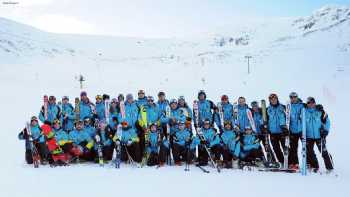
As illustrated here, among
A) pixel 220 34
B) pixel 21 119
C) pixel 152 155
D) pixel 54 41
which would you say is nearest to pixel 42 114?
pixel 152 155

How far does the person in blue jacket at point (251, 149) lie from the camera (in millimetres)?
8375

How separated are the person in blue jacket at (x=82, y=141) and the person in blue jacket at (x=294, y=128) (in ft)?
A: 14.0

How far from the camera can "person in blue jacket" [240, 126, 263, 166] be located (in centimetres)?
838

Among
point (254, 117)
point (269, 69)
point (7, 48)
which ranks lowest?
point (254, 117)

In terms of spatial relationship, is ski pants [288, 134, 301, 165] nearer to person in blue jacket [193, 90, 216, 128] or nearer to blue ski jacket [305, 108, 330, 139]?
blue ski jacket [305, 108, 330, 139]

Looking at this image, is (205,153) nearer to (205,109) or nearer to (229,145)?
(229,145)

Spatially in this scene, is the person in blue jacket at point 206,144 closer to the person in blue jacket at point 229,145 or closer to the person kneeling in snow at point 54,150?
the person in blue jacket at point 229,145

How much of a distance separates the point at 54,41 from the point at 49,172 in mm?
62199

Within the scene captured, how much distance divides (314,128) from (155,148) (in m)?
3.35

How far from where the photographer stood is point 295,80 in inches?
1265

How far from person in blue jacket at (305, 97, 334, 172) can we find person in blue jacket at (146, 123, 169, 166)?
297 centimetres

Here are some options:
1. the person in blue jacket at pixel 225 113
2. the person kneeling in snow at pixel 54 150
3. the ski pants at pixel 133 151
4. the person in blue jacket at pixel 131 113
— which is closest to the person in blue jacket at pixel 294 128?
the person in blue jacket at pixel 225 113

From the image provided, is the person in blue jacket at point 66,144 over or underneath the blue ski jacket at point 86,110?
underneath

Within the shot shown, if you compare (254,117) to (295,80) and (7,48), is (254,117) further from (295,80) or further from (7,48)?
(7,48)
